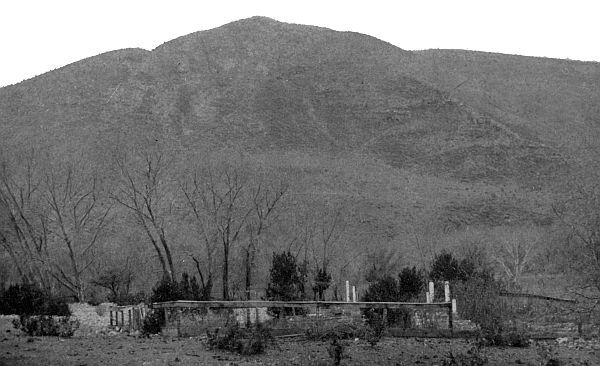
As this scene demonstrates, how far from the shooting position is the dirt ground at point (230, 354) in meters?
14.3

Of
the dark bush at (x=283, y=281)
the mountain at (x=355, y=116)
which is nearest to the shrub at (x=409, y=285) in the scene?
the dark bush at (x=283, y=281)

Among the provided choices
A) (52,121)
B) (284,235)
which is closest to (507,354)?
(284,235)

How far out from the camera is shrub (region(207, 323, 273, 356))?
15492mm

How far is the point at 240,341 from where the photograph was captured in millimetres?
15633

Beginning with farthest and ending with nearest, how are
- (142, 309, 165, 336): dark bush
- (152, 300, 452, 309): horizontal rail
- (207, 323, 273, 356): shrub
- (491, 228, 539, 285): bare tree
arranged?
(491, 228, 539, 285): bare tree → (142, 309, 165, 336): dark bush → (152, 300, 452, 309): horizontal rail → (207, 323, 273, 356): shrub

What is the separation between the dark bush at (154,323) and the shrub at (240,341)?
3996 mm

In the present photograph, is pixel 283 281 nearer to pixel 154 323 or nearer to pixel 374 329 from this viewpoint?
pixel 154 323

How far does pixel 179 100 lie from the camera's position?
383 ft

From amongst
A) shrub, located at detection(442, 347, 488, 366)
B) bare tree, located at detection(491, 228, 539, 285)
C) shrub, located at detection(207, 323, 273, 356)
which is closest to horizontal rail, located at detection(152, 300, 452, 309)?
shrub, located at detection(207, 323, 273, 356)

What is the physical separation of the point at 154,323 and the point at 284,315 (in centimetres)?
401

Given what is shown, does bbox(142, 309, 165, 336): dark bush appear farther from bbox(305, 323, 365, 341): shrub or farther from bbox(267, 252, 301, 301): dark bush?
bbox(267, 252, 301, 301): dark bush

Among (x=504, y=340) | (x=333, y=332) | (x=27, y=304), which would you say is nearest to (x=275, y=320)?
(x=333, y=332)

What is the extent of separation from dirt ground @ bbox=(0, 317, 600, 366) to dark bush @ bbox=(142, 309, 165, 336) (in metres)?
1.02

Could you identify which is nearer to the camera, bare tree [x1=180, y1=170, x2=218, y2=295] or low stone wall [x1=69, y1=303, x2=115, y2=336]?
low stone wall [x1=69, y1=303, x2=115, y2=336]
